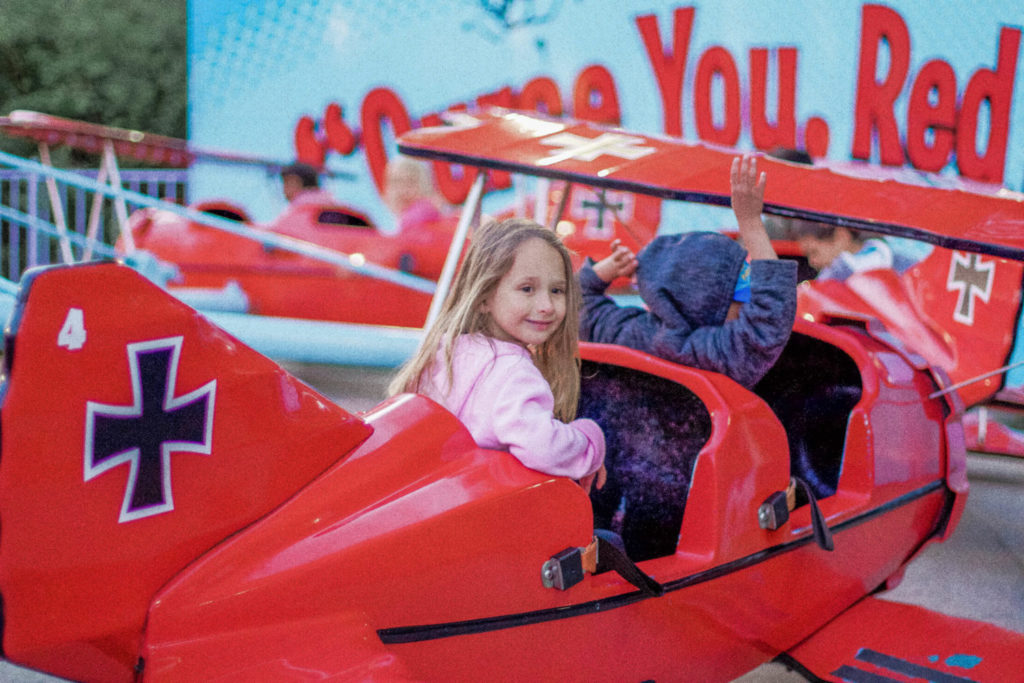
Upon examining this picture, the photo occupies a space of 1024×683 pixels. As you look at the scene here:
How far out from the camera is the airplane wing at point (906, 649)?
1808 mm

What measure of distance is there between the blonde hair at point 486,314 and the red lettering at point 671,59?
191 inches

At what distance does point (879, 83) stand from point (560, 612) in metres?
5.20

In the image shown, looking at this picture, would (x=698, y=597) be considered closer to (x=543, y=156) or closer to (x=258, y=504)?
(x=258, y=504)

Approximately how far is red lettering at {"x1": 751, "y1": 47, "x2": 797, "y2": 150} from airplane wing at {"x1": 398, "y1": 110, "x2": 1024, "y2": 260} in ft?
12.0

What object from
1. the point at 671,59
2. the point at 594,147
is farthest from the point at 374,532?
the point at 671,59

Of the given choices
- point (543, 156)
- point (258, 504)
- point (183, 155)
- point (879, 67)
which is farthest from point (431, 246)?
point (258, 504)

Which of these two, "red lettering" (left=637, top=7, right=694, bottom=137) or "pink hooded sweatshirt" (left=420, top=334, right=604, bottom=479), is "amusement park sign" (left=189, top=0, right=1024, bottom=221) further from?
"pink hooded sweatshirt" (left=420, top=334, right=604, bottom=479)

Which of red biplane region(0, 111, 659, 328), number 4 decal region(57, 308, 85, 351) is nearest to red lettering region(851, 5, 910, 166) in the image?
red biplane region(0, 111, 659, 328)

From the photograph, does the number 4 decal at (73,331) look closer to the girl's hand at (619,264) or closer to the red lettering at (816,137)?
the girl's hand at (619,264)

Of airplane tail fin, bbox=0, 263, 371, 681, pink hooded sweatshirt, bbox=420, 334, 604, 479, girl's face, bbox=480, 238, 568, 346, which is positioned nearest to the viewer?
airplane tail fin, bbox=0, 263, 371, 681

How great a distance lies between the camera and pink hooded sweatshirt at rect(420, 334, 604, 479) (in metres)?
1.31

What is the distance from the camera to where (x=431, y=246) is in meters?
5.58

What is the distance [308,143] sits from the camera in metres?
7.71

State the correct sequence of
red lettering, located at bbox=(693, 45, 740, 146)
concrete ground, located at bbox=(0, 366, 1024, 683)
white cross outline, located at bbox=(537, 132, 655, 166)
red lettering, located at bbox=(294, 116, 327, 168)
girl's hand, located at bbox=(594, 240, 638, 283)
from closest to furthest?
girl's hand, located at bbox=(594, 240, 638, 283) < white cross outline, located at bbox=(537, 132, 655, 166) < concrete ground, located at bbox=(0, 366, 1024, 683) < red lettering, located at bbox=(693, 45, 740, 146) < red lettering, located at bbox=(294, 116, 327, 168)
